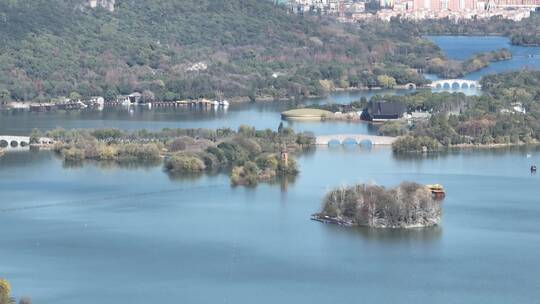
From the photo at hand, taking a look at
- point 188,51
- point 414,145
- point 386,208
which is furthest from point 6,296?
point 188,51

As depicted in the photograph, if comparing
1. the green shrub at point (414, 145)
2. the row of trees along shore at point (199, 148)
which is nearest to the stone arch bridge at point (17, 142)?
the row of trees along shore at point (199, 148)

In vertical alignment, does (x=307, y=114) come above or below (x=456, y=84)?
below

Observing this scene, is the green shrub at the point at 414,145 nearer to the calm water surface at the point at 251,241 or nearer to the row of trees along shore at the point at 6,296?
the calm water surface at the point at 251,241

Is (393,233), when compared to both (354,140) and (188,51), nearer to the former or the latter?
(354,140)

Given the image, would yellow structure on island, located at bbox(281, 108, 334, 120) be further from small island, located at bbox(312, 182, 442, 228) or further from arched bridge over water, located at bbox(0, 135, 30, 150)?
small island, located at bbox(312, 182, 442, 228)

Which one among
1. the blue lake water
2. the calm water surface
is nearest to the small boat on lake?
the calm water surface
